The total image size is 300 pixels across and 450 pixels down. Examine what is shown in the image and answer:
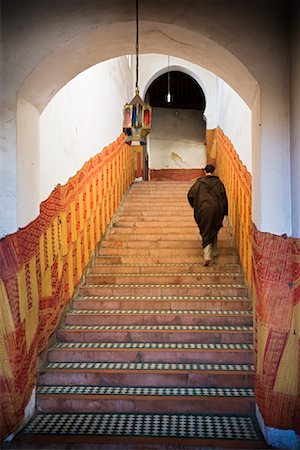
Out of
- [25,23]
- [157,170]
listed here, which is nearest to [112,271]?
[25,23]

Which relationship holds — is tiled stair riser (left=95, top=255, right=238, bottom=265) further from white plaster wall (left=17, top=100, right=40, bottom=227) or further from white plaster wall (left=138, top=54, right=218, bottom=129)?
white plaster wall (left=138, top=54, right=218, bottom=129)

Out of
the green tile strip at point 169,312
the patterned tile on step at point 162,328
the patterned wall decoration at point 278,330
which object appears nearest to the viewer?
the patterned wall decoration at point 278,330

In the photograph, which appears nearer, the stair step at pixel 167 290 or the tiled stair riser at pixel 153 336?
the tiled stair riser at pixel 153 336

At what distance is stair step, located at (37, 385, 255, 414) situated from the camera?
10.8 feet

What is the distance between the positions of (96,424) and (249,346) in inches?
65.4

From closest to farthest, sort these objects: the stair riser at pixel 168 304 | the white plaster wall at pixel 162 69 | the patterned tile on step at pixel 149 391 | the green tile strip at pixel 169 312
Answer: the patterned tile on step at pixel 149 391 → the green tile strip at pixel 169 312 → the stair riser at pixel 168 304 → the white plaster wall at pixel 162 69

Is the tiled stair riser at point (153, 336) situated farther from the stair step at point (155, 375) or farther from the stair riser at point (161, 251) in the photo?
the stair riser at point (161, 251)

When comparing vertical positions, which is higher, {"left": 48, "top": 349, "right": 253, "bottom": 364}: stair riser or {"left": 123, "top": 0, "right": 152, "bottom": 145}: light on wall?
{"left": 123, "top": 0, "right": 152, "bottom": 145}: light on wall

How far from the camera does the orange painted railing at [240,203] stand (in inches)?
194

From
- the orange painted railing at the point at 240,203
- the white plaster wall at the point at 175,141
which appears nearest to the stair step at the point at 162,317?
the orange painted railing at the point at 240,203

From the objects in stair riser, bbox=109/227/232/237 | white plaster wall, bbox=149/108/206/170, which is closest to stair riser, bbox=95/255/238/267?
stair riser, bbox=109/227/232/237

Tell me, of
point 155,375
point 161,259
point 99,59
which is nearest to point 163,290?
point 161,259

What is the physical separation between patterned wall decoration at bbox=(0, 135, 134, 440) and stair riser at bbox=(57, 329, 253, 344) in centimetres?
27

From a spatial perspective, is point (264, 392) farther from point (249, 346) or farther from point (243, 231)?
point (243, 231)
